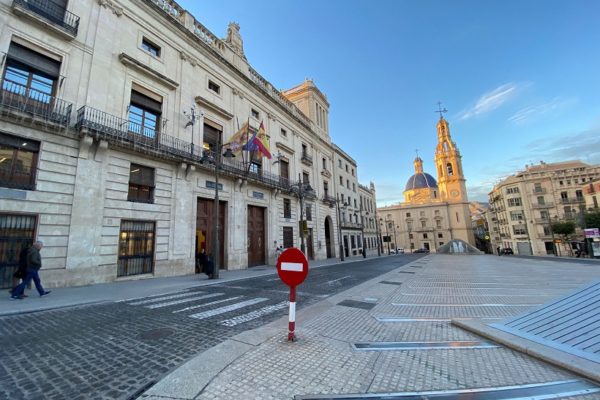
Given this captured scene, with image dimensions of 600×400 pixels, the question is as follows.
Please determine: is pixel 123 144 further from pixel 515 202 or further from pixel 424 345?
pixel 515 202

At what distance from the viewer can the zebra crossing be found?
18.9 ft

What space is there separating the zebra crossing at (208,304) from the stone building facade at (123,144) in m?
4.45

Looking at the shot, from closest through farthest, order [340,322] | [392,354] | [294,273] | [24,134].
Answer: [392,354]
[294,273]
[340,322]
[24,134]

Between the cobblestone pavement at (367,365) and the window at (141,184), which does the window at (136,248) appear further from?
the cobblestone pavement at (367,365)

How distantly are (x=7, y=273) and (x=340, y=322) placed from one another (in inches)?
497

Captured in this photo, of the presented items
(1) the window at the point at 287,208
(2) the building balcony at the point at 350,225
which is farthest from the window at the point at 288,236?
(2) the building balcony at the point at 350,225

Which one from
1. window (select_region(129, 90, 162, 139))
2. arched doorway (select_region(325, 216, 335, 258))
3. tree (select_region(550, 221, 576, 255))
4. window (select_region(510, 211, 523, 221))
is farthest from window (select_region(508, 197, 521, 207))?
window (select_region(129, 90, 162, 139))

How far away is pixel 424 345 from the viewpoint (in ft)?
13.3

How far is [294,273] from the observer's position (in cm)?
427

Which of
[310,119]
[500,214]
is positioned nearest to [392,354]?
[310,119]

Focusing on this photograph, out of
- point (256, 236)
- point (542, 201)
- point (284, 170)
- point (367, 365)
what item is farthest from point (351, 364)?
point (542, 201)

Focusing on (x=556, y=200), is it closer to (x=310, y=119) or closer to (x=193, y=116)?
(x=310, y=119)

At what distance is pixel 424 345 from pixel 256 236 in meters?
18.5

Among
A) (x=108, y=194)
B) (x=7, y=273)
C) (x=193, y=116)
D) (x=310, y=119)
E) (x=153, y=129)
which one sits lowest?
(x=7, y=273)
